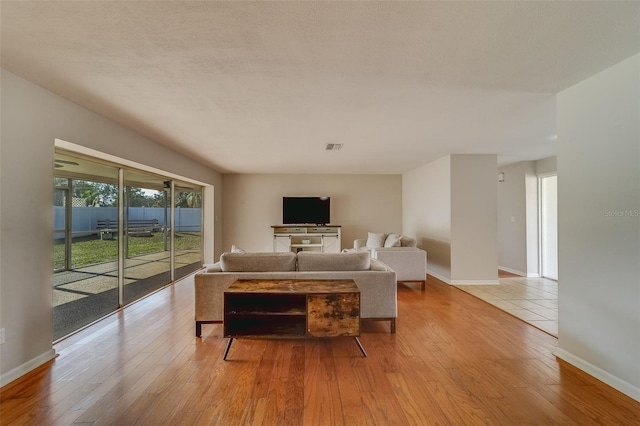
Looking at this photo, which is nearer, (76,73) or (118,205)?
(76,73)

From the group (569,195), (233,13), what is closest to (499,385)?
(569,195)

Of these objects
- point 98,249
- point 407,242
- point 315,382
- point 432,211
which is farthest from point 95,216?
point 432,211

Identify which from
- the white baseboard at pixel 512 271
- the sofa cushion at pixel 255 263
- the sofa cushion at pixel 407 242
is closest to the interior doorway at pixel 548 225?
the white baseboard at pixel 512 271

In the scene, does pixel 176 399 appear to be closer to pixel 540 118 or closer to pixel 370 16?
pixel 370 16

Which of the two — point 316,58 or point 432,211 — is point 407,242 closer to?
point 432,211

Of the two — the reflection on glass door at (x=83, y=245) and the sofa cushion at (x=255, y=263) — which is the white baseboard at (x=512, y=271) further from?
the reflection on glass door at (x=83, y=245)

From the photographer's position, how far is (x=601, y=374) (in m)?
2.02

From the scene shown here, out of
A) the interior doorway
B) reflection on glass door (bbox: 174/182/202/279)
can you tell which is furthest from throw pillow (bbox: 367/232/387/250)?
reflection on glass door (bbox: 174/182/202/279)

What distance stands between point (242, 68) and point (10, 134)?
189 centimetres

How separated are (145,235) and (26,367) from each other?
2.39 m

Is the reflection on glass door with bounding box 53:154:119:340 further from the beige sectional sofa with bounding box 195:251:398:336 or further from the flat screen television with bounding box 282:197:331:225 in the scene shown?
the flat screen television with bounding box 282:197:331:225

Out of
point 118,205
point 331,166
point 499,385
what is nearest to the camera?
point 499,385

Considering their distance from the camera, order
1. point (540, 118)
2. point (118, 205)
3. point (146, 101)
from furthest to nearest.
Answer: point (118, 205)
point (540, 118)
point (146, 101)

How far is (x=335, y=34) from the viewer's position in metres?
1.60
